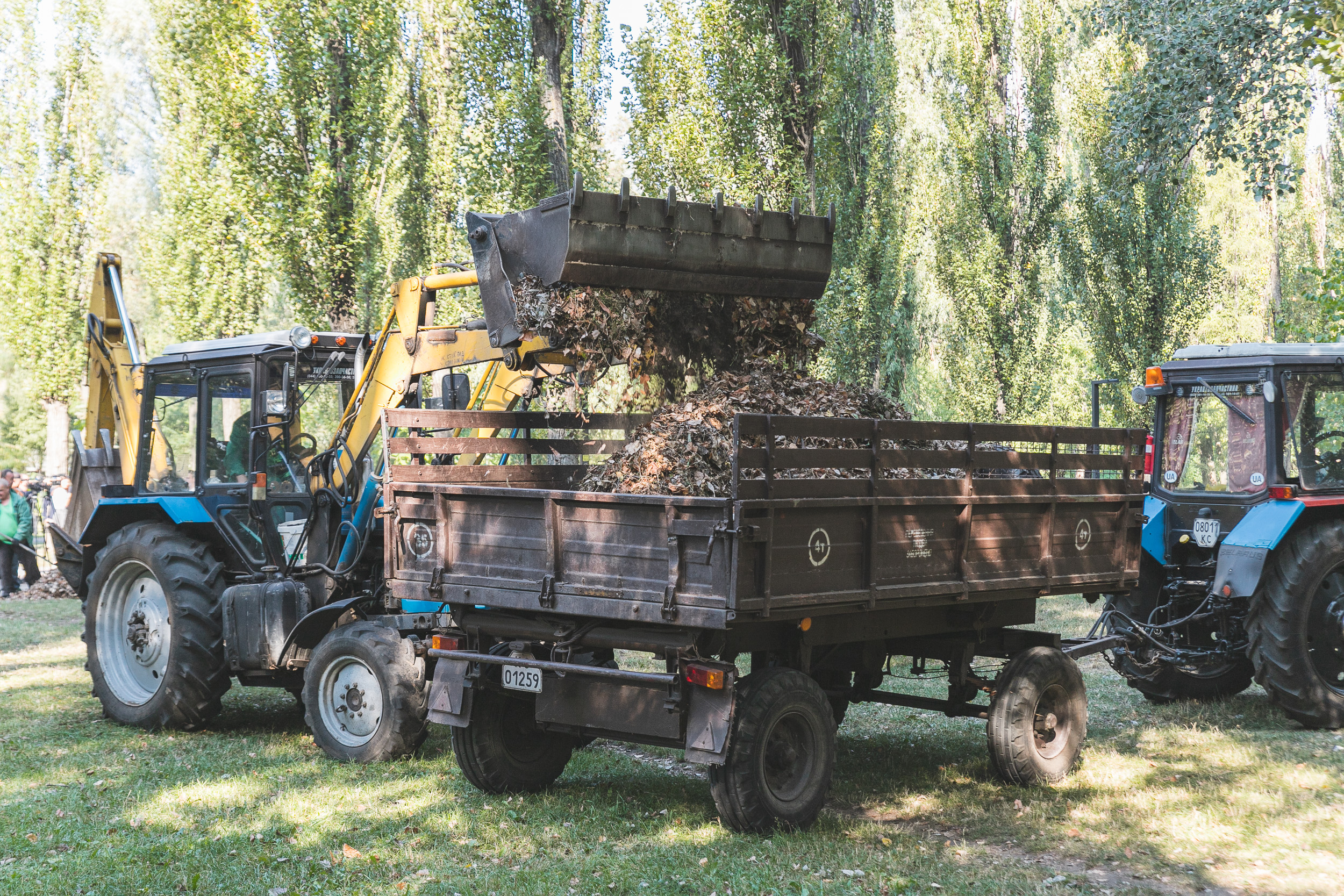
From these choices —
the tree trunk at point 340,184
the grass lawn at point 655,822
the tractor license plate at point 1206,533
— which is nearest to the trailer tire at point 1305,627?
the grass lawn at point 655,822

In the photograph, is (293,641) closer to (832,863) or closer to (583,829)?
(583,829)

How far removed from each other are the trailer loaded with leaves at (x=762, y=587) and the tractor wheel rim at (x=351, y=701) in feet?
1.19

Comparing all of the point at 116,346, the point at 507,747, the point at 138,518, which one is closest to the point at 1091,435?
the point at 507,747

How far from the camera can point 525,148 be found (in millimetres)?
16766

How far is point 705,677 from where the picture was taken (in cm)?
530

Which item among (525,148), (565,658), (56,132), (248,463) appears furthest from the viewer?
(56,132)

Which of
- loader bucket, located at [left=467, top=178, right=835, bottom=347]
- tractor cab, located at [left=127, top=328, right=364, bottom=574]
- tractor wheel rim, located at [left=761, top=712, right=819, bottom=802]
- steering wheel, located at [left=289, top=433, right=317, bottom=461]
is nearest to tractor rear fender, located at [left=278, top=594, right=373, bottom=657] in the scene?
tractor cab, located at [left=127, top=328, right=364, bottom=574]

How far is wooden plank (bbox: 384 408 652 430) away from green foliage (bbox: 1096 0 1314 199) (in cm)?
752

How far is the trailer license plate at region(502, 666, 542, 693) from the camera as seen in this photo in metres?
5.83

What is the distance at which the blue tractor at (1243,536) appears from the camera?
810 centimetres

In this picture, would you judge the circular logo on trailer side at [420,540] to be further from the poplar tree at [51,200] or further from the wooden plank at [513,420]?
the poplar tree at [51,200]

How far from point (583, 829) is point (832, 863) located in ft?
4.37

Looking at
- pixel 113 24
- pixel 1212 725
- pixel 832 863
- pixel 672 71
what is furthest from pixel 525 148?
pixel 113 24

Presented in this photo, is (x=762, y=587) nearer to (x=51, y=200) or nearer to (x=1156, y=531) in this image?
(x=1156, y=531)
